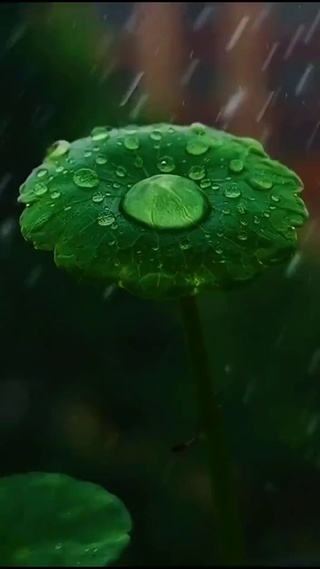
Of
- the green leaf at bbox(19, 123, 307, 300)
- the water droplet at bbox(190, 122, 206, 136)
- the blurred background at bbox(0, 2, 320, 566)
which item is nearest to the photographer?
the green leaf at bbox(19, 123, 307, 300)

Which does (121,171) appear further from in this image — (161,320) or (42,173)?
(161,320)

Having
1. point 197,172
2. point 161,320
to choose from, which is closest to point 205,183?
point 197,172

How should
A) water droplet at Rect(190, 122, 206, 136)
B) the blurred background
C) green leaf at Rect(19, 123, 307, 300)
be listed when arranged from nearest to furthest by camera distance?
1. green leaf at Rect(19, 123, 307, 300)
2. water droplet at Rect(190, 122, 206, 136)
3. the blurred background

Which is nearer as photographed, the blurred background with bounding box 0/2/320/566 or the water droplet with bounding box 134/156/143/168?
the water droplet with bounding box 134/156/143/168

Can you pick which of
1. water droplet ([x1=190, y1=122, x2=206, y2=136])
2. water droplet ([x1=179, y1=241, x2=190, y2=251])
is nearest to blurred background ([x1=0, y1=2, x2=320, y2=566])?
water droplet ([x1=190, y1=122, x2=206, y2=136])

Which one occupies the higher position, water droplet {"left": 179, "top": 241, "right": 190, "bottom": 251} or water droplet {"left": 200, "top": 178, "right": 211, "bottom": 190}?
water droplet {"left": 200, "top": 178, "right": 211, "bottom": 190}

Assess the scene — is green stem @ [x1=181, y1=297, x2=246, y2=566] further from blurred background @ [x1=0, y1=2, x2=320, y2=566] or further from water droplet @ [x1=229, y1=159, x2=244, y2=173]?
blurred background @ [x1=0, y1=2, x2=320, y2=566]

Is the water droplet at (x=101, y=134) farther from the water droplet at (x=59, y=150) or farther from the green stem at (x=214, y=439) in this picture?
the green stem at (x=214, y=439)
